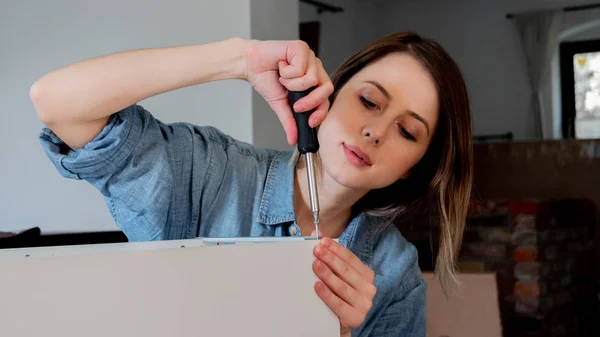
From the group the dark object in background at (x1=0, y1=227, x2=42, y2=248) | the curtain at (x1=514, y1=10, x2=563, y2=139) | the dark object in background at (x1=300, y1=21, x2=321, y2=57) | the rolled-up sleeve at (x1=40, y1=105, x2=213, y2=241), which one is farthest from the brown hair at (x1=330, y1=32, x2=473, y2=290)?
the curtain at (x1=514, y1=10, x2=563, y2=139)

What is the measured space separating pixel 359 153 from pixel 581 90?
389 centimetres

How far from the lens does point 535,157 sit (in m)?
3.24

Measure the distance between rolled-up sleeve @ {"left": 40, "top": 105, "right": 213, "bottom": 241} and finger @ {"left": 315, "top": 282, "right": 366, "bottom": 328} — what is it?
0.77 ft

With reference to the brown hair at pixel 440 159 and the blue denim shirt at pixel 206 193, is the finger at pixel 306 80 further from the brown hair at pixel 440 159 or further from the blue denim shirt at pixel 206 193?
the brown hair at pixel 440 159

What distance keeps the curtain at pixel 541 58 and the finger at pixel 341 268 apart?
3971 millimetres

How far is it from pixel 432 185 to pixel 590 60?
3772 millimetres

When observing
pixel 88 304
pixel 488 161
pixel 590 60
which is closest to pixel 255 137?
pixel 88 304

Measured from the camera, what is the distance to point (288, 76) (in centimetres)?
66

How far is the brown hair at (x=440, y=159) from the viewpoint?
0.95 meters

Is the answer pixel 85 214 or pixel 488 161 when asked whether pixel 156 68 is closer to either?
pixel 85 214

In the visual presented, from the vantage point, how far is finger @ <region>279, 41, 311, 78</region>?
65 cm

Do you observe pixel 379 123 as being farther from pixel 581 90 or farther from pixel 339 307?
pixel 581 90

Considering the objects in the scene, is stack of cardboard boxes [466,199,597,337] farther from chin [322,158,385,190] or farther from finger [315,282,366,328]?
finger [315,282,366,328]

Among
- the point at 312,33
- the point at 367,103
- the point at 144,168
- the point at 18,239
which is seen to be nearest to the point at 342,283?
the point at 144,168
